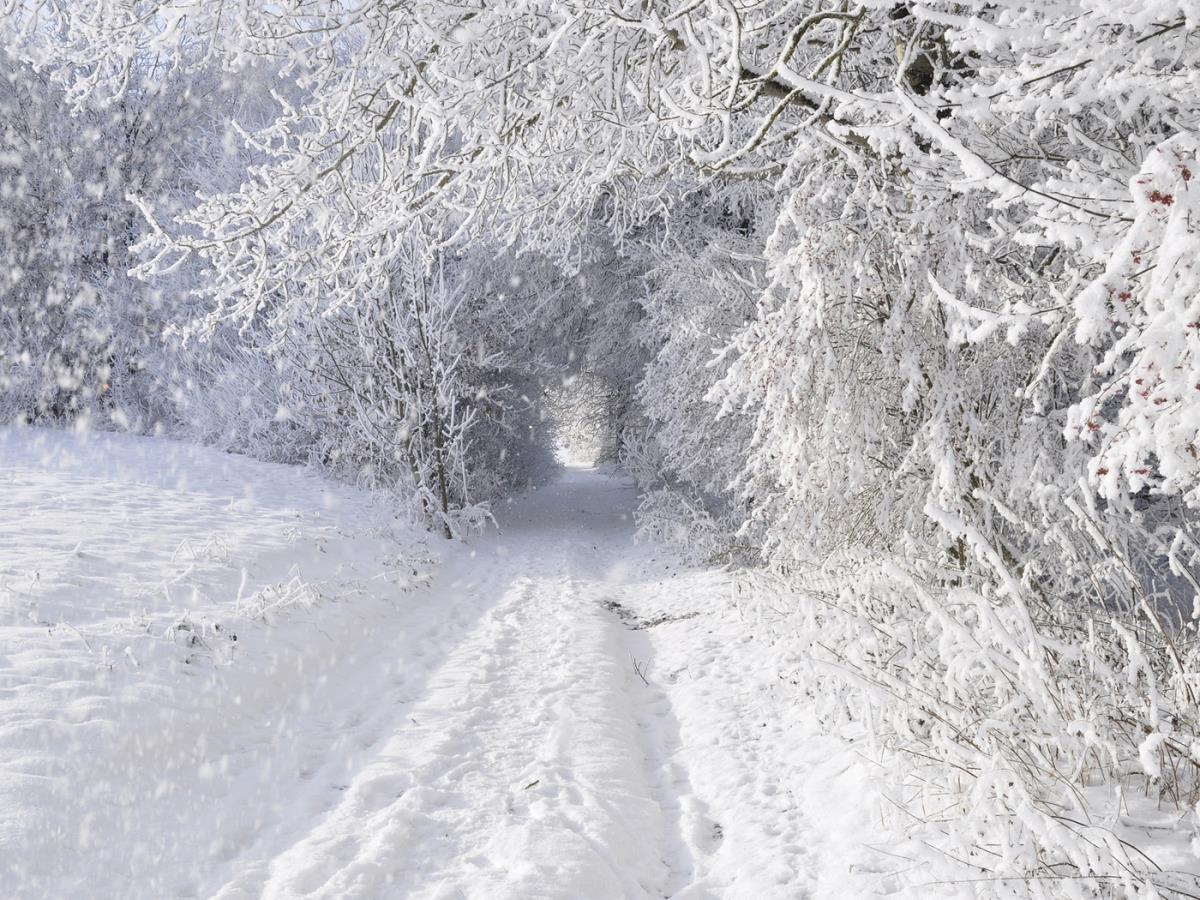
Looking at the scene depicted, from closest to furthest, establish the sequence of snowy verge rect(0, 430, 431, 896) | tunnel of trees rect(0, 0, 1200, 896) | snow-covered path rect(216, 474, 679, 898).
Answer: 1. tunnel of trees rect(0, 0, 1200, 896)
2. snow-covered path rect(216, 474, 679, 898)
3. snowy verge rect(0, 430, 431, 896)

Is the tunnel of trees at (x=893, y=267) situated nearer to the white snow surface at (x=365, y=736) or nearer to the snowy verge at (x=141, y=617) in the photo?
the white snow surface at (x=365, y=736)

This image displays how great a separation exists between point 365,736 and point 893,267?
476cm

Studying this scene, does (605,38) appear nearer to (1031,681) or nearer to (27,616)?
(1031,681)

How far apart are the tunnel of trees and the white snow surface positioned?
32.0 inches

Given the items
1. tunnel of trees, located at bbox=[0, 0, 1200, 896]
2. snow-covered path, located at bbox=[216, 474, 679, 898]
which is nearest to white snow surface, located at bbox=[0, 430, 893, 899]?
snow-covered path, located at bbox=[216, 474, 679, 898]

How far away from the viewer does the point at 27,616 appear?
5.66m

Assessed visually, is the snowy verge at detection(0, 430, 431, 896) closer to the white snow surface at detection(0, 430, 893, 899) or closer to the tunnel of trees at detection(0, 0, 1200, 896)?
the white snow surface at detection(0, 430, 893, 899)

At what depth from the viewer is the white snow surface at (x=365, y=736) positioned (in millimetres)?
3461

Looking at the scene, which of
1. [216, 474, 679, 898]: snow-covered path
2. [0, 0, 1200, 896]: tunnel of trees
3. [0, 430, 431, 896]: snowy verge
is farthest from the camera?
[0, 430, 431, 896]: snowy verge

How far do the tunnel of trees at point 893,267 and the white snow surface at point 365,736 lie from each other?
812mm

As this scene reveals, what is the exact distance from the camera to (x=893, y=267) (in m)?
5.17

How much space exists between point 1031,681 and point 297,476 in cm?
1346

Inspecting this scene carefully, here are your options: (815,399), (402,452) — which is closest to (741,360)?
(815,399)

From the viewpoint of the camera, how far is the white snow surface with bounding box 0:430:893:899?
11.4 ft
